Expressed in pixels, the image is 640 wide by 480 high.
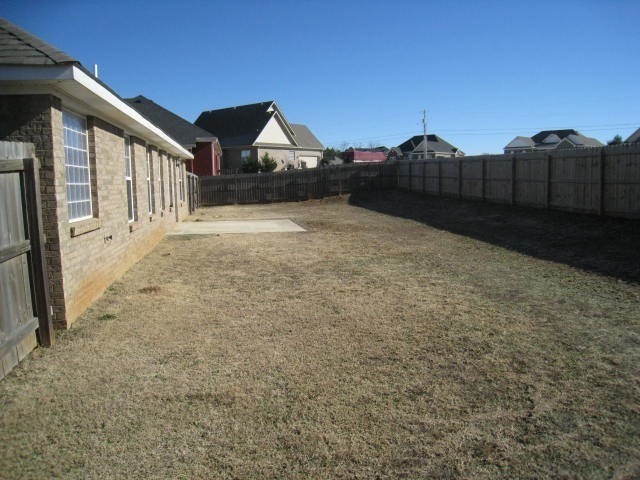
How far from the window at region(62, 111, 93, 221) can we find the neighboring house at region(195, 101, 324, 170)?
1414 inches

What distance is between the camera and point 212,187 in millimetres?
30562

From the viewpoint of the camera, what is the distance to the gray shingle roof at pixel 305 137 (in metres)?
51.7

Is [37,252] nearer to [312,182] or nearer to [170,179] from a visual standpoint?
[170,179]

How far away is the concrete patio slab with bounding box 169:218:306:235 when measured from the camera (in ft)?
54.5

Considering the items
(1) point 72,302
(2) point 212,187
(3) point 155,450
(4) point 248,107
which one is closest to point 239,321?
(1) point 72,302

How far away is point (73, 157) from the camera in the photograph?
6.87 meters

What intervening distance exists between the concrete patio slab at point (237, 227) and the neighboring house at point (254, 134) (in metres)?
23.5

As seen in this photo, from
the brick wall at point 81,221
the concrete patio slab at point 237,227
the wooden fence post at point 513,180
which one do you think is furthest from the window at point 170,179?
the wooden fence post at point 513,180

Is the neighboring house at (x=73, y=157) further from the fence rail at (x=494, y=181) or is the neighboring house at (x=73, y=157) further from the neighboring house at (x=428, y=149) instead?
the neighboring house at (x=428, y=149)

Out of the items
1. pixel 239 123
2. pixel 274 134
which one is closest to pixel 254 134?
pixel 274 134

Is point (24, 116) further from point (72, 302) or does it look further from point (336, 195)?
point (336, 195)

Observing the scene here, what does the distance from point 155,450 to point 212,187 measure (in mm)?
27934

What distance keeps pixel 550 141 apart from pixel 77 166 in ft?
208

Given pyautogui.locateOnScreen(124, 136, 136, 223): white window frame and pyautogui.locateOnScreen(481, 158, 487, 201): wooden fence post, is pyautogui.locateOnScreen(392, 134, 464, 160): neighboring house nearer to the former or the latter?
pyautogui.locateOnScreen(481, 158, 487, 201): wooden fence post
